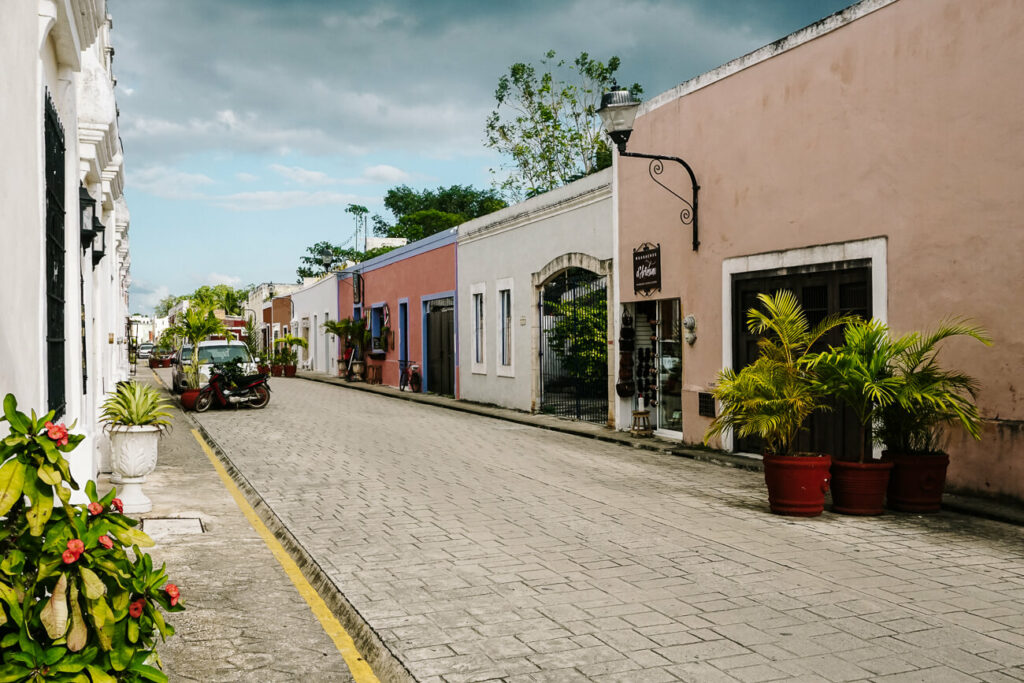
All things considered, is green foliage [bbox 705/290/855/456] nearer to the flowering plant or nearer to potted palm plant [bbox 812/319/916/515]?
potted palm plant [bbox 812/319/916/515]

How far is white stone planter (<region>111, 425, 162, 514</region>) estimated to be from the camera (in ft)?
25.6

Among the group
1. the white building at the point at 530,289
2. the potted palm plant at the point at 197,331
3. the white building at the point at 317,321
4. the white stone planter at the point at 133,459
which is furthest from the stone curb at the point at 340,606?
the white building at the point at 317,321

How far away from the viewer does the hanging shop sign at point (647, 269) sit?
13.1 meters

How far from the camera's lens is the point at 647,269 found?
43.8ft

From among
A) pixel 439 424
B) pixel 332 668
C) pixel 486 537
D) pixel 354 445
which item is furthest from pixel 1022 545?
pixel 439 424

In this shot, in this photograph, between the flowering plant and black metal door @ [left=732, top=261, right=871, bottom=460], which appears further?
black metal door @ [left=732, top=261, right=871, bottom=460]

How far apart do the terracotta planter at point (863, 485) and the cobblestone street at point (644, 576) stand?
15 cm

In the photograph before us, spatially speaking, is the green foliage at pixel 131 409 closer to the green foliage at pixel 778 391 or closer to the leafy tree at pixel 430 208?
the green foliage at pixel 778 391

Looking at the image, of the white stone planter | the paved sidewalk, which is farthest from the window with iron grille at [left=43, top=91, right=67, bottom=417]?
the white stone planter

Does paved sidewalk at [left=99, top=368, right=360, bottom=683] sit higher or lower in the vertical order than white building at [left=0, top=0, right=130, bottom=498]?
lower

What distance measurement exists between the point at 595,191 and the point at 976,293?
25.5ft

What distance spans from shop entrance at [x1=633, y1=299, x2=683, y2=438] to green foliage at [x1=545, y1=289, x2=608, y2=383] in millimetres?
1673

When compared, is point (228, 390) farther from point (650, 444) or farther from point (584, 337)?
point (650, 444)

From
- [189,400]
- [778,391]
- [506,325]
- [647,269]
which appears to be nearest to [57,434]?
[778,391]
